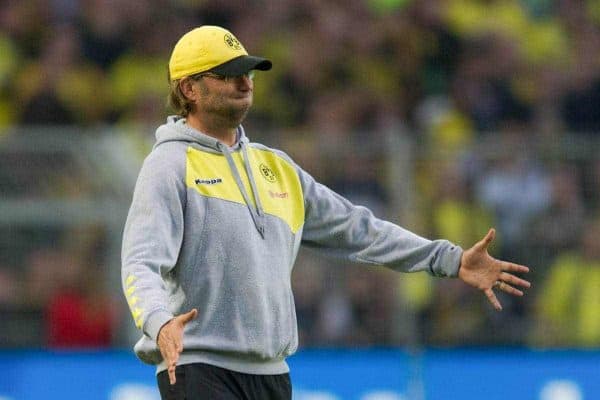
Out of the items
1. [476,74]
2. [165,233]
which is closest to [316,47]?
[476,74]

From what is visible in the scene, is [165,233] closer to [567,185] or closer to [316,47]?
[567,185]

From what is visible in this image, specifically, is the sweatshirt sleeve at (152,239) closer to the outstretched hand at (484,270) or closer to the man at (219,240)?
the man at (219,240)

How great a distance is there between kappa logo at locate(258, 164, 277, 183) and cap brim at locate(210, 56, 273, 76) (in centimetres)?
44

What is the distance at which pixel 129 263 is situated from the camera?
554cm

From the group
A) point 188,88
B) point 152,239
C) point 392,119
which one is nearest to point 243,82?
point 188,88

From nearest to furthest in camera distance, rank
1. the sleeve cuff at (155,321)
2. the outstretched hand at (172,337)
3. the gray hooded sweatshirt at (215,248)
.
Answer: the outstretched hand at (172,337) < the sleeve cuff at (155,321) < the gray hooded sweatshirt at (215,248)

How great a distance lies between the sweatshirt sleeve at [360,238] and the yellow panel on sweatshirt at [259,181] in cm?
11

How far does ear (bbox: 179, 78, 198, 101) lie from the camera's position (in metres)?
5.95

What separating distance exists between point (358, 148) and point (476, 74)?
2.46 metres

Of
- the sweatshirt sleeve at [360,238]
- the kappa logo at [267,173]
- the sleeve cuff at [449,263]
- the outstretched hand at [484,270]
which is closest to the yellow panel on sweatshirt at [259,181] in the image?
the kappa logo at [267,173]

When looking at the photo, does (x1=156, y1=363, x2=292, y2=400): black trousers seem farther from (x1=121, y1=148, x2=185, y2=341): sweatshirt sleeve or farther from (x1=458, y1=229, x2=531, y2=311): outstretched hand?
(x1=458, y1=229, x2=531, y2=311): outstretched hand

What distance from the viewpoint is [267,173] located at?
6102 millimetres

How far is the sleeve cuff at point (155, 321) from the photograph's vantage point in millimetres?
5229

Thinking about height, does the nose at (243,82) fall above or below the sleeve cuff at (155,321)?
above
